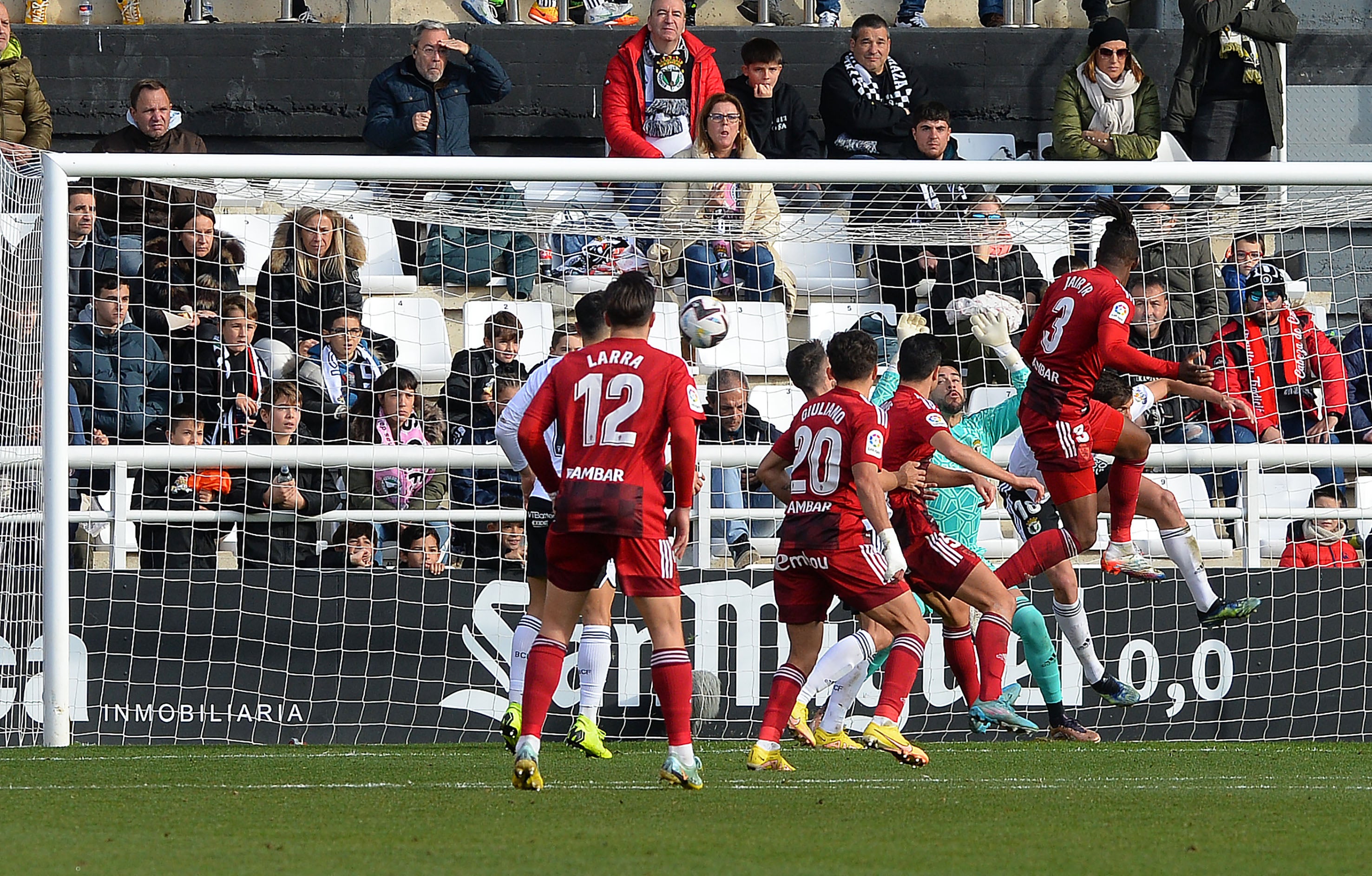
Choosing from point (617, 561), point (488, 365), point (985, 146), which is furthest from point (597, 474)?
point (985, 146)

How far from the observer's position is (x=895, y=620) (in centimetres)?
700

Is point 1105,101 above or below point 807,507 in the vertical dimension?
above

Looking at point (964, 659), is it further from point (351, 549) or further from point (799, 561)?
point (351, 549)

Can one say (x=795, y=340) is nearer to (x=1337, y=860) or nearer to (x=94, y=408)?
(x=94, y=408)

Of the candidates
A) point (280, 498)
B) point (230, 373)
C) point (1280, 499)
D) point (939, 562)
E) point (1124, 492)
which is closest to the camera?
point (939, 562)

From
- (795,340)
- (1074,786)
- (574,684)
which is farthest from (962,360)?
(1074,786)

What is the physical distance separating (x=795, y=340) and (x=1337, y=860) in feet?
23.1

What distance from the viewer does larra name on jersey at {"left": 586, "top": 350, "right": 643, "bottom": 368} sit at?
19.4 feet

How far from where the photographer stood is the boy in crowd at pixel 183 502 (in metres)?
9.34

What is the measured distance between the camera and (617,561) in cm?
591

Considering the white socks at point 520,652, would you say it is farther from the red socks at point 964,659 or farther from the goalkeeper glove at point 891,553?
the red socks at point 964,659

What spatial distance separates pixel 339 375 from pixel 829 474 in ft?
13.5

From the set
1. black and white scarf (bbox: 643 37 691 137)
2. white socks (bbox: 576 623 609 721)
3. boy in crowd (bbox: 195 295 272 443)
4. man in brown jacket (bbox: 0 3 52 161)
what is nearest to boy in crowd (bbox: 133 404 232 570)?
A: boy in crowd (bbox: 195 295 272 443)

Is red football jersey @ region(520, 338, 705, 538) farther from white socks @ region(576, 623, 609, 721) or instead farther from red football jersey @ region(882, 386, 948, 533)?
red football jersey @ region(882, 386, 948, 533)
